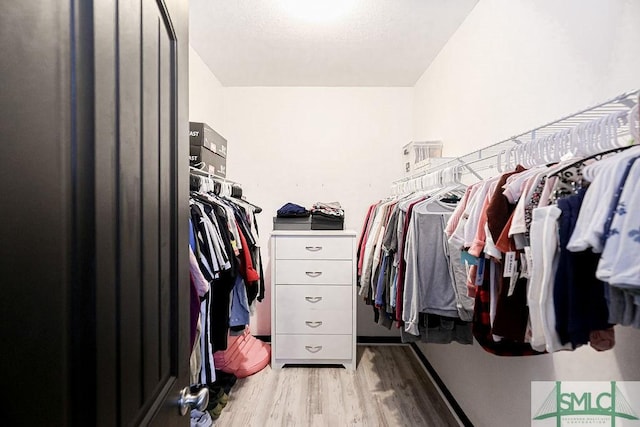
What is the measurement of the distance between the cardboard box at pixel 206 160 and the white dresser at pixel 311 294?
2.09ft

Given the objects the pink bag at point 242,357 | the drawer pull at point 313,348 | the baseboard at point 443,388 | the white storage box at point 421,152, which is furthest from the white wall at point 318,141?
the pink bag at point 242,357

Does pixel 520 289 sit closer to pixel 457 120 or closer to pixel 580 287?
pixel 580 287

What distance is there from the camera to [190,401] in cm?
74

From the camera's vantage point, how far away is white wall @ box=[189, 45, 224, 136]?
7.74ft

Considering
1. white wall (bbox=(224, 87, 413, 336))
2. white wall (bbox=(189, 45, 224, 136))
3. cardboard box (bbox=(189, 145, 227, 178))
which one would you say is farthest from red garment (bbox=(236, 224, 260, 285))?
white wall (bbox=(224, 87, 413, 336))

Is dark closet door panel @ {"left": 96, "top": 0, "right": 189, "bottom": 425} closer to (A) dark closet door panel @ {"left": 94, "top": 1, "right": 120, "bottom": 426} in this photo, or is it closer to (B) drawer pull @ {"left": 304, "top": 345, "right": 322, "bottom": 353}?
(A) dark closet door panel @ {"left": 94, "top": 1, "right": 120, "bottom": 426}

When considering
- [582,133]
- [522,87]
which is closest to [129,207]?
[582,133]

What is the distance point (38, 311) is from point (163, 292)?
1.06 ft

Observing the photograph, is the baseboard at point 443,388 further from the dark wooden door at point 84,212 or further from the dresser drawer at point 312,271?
the dark wooden door at point 84,212

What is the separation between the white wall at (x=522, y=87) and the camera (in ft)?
3.15

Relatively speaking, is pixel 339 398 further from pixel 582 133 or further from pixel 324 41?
pixel 324 41

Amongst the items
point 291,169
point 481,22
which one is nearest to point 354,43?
point 481,22

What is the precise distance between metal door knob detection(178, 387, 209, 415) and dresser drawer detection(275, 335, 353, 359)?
181 centimetres

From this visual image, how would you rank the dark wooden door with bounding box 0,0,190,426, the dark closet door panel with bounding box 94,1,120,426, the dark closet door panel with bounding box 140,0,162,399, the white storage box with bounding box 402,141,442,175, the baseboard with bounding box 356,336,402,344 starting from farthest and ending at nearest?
the baseboard with bounding box 356,336,402,344 < the white storage box with bounding box 402,141,442,175 < the dark closet door panel with bounding box 140,0,162,399 < the dark closet door panel with bounding box 94,1,120,426 < the dark wooden door with bounding box 0,0,190,426
